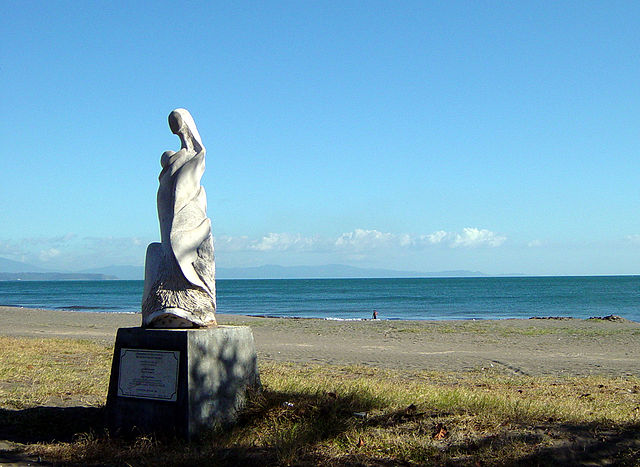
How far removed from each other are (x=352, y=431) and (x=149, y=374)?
6.01ft

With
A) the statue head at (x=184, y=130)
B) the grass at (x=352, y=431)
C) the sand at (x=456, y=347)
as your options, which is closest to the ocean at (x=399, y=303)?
the sand at (x=456, y=347)

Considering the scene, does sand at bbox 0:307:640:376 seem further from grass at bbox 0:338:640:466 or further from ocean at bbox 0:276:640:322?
ocean at bbox 0:276:640:322

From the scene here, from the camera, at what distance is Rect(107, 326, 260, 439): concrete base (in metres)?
5.86

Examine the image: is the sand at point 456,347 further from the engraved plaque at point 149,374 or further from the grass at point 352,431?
the engraved plaque at point 149,374

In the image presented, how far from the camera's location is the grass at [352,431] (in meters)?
5.36

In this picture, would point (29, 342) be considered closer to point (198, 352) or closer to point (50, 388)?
point (50, 388)

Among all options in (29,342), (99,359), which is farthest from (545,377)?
(29,342)

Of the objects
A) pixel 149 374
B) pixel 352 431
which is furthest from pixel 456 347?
pixel 149 374

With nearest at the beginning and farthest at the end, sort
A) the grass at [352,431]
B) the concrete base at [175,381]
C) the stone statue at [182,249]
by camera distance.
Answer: the grass at [352,431], the concrete base at [175,381], the stone statue at [182,249]

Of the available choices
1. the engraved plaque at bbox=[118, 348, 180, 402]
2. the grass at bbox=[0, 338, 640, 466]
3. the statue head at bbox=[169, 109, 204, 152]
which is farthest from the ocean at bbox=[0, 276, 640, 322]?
the engraved plaque at bbox=[118, 348, 180, 402]

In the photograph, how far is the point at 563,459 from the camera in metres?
5.29

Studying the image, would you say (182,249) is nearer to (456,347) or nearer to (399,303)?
(456,347)

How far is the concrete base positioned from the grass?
0.17m

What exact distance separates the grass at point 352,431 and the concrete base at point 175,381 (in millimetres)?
171
